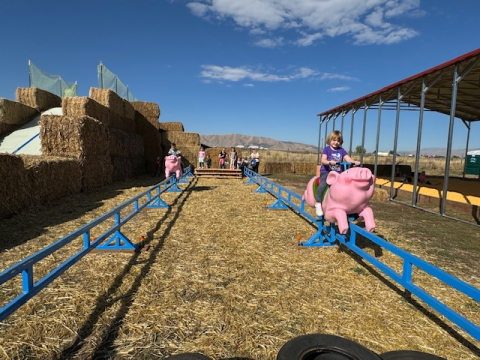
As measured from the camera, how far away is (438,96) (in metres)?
15.2

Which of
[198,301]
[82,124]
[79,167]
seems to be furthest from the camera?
[82,124]

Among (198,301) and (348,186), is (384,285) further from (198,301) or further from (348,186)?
(198,301)

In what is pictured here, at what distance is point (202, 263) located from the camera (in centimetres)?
455

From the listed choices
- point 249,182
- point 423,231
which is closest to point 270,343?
point 423,231

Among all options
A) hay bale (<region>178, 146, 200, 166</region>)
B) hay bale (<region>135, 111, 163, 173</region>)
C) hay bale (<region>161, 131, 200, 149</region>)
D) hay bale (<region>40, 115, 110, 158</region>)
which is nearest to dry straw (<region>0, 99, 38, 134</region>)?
hay bale (<region>40, 115, 110, 158</region>)

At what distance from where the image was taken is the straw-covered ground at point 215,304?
270cm

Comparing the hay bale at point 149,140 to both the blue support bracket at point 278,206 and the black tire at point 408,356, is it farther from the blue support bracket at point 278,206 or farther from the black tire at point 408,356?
the black tire at point 408,356

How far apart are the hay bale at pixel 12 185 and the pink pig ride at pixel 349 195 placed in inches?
289

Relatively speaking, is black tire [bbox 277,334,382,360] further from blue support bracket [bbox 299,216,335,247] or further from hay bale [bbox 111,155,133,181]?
hay bale [bbox 111,155,133,181]

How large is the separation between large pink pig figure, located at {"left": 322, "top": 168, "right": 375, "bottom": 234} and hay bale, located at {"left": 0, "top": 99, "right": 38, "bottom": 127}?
59.5 ft

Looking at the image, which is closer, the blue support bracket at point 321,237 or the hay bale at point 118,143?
the blue support bracket at point 321,237

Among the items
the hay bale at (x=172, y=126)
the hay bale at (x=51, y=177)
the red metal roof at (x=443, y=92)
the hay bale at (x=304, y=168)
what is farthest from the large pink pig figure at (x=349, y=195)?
the hay bale at (x=172, y=126)

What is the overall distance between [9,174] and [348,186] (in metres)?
7.96

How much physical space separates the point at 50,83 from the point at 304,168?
21.6m
